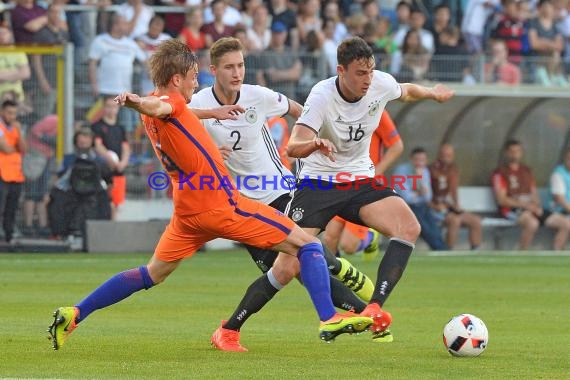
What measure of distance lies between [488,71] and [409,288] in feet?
27.1

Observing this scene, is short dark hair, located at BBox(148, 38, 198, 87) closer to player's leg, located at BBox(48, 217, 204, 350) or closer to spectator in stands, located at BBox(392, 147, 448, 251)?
player's leg, located at BBox(48, 217, 204, 350)

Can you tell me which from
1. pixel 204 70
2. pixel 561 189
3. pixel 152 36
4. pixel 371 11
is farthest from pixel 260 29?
pixel 561 189

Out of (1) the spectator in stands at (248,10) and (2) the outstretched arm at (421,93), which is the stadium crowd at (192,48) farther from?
(2) the outstretched arm at (421,93)

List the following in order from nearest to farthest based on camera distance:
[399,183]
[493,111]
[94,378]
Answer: [94,378], [399,183], [493,111]

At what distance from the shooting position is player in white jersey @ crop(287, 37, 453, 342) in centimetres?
986

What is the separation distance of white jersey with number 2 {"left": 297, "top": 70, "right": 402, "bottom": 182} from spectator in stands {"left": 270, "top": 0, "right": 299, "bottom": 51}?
12.4 m

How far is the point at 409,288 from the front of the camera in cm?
1498

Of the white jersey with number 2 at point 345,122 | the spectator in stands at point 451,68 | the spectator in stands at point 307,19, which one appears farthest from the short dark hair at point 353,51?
the spectator in stands at point 307,19

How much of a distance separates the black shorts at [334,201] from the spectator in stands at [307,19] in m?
12.8

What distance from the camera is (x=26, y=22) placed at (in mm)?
21281

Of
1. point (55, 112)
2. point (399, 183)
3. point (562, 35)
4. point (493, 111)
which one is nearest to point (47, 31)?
point (55, 112)

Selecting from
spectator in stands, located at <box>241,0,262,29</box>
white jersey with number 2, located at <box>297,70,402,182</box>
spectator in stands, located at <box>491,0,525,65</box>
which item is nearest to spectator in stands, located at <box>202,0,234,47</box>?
spectator in stands, located at <box>241,0,262,29</box>

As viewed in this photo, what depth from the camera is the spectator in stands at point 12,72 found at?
20422mm

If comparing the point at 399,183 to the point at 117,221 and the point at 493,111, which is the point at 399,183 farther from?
the point at 117,221
